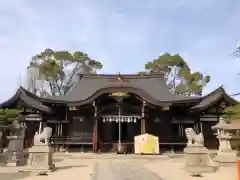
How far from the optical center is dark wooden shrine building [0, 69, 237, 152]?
22.0 metres

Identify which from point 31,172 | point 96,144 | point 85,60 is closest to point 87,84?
point 96,144

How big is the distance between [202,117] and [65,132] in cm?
1234

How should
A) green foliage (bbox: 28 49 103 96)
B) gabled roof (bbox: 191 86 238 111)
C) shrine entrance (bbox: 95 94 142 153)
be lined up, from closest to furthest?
shrine entrance (bbox: 95 94 142 153) → gabled roof (bbox: 191 86 238 111) → green foliage (bbox: 28 49 103 96)

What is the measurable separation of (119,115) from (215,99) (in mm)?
9597

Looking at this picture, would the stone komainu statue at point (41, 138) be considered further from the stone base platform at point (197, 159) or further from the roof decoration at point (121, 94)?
the roof decoration at point (121, 94)

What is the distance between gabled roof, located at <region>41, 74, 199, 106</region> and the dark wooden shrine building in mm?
80

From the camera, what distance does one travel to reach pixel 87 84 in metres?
29.8

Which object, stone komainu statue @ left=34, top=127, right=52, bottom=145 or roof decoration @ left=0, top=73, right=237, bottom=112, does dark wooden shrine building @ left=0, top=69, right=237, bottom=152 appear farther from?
stone komainu statue @ left=34, top=127, right=52, bottom=145

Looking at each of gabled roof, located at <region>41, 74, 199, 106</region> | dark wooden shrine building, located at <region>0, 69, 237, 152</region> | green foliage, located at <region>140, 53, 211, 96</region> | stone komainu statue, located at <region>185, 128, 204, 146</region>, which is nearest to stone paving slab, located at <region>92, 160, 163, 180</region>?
stone komainu statue, located at <region>185, 128, 204, 146</region>

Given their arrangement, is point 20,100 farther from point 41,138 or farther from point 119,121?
point 41,138

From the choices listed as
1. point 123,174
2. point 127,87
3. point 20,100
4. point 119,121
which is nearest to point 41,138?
point 123,174

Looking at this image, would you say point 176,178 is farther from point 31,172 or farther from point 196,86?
point 196,86

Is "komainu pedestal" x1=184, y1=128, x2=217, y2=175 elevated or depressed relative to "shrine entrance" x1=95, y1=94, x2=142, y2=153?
depressed

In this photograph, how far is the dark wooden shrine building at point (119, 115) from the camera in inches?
867
